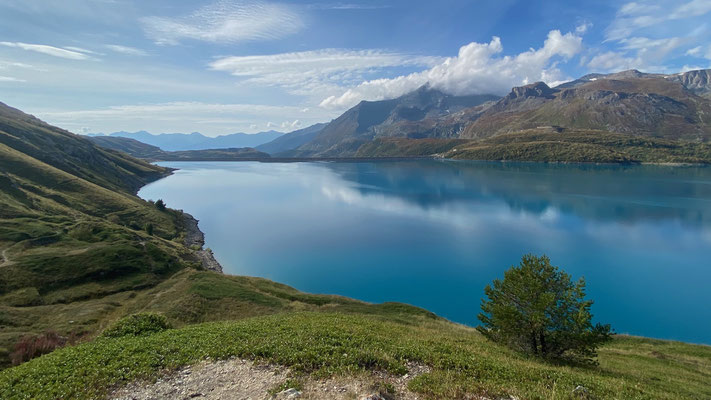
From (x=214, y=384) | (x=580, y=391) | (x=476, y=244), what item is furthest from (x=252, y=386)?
(x=476, y=244)

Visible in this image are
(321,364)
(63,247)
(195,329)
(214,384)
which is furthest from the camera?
(63,247)

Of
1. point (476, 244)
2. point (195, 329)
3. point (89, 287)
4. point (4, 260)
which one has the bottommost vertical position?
point (476, 244)

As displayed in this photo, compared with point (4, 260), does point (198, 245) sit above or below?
below

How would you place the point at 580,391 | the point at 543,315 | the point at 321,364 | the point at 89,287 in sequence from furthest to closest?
1. the point at 89,287
2. the point at 543,315
3. the point at 321,364
4. the point at 580,391

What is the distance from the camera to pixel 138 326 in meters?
23.3

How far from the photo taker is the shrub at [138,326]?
22.5 meters

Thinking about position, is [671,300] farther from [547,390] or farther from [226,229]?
[226,229]

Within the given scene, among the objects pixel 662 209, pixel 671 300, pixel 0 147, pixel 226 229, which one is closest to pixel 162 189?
pixel 0 147

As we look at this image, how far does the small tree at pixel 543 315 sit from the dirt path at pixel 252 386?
954cm

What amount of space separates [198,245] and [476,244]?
230ft

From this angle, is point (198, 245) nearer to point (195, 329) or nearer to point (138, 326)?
point (138, 326)

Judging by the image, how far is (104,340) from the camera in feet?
68.0

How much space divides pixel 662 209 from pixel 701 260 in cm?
5697

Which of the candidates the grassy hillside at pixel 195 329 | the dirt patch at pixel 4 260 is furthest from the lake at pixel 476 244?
the dirt patch at pixel 4 260
